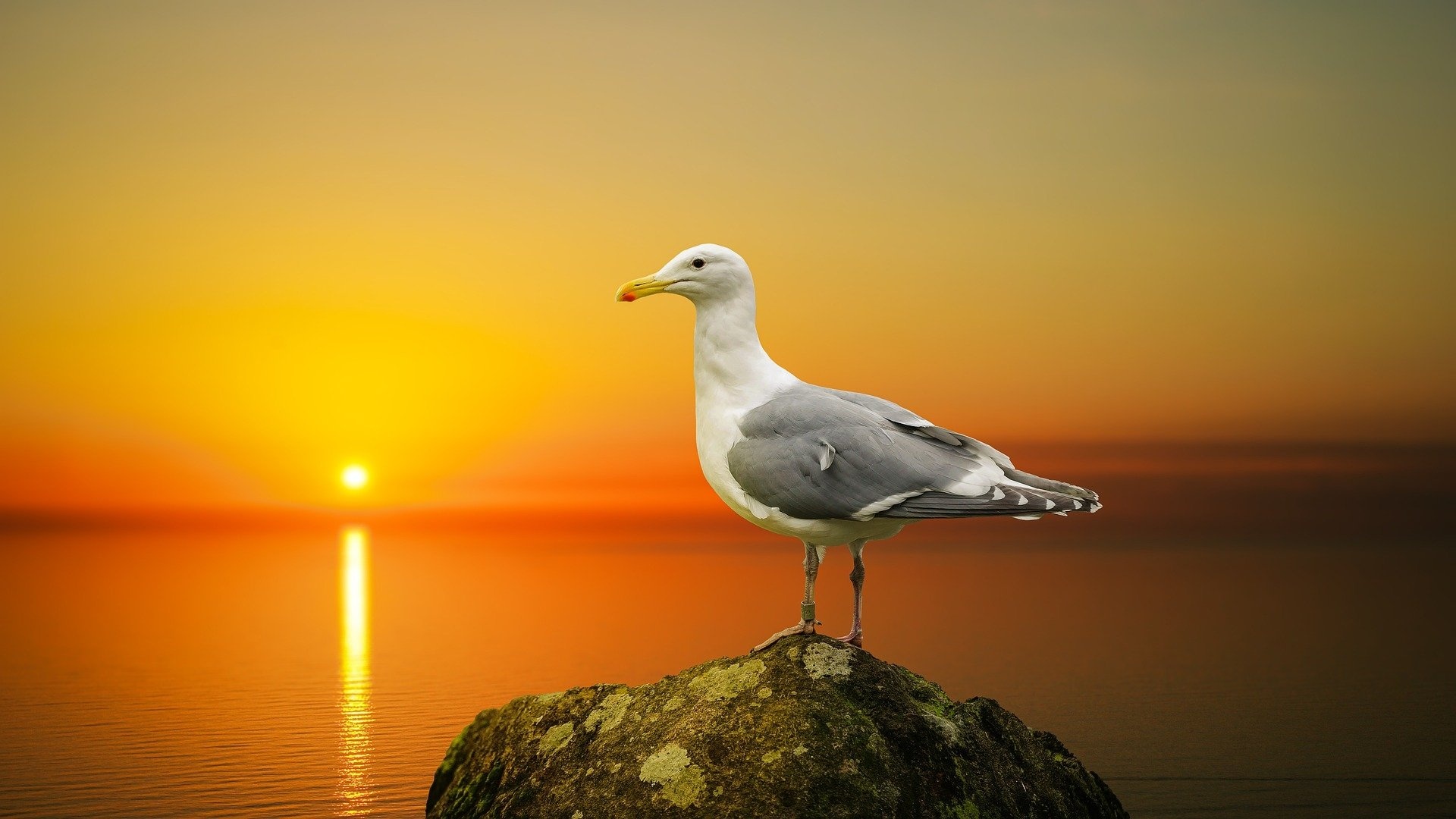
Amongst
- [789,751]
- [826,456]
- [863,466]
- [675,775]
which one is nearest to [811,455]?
[826,456]

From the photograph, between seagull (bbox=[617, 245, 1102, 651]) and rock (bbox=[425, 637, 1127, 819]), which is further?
seagull (bbox=[617, 245, 1102, 651])

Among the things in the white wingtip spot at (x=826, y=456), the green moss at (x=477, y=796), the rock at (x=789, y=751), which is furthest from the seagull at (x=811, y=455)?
the green moss at (x=477, y=796)

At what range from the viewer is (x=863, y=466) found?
7.88m

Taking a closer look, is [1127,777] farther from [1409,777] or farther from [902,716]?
[902,716]

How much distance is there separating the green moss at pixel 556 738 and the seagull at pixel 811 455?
1.91 meters

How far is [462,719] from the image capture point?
95.0 feet

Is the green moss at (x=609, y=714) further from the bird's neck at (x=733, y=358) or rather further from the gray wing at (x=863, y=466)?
the bird's neck at (x=733, y=358)

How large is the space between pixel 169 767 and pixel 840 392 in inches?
805

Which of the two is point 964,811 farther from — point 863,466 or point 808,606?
point 863,466

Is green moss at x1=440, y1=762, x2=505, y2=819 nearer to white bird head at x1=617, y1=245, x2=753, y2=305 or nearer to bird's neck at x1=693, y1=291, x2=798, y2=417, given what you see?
bird's neck at x1=693, y1=291, x2=798, y2=417

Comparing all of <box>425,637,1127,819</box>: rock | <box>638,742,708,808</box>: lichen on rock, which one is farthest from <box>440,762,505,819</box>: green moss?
<box>638,742,708,808</box>: lichen on rock

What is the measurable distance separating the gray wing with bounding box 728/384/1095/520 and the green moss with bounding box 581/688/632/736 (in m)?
2.05

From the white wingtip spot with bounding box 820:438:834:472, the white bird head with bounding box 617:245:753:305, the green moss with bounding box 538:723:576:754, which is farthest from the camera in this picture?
the green moss with bounding box 538:723:576:754

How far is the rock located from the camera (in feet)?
23.5
